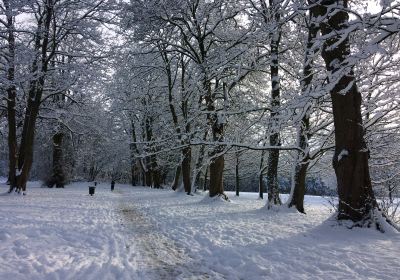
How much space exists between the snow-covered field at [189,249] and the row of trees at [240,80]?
72.7 inches

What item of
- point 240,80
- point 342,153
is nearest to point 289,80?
point 240,80

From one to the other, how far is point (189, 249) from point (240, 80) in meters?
10.6

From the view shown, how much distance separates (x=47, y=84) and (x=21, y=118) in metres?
2.95

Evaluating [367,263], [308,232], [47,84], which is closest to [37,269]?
[367,263]

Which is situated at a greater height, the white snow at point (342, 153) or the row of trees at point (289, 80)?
the row of trees at point (289, 80)

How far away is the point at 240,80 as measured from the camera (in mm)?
17250

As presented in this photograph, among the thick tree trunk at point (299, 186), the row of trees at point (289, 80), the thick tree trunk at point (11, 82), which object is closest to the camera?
the row of trees at point (289, 80)

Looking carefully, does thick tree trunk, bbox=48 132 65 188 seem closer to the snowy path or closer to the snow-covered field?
the snow-covered field

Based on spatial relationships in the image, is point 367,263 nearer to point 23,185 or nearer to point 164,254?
point 164,254

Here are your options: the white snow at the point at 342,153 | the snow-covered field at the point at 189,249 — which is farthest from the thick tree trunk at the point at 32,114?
the white snow at the point at 342,153

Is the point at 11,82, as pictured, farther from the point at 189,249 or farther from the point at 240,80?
the point at 189,249

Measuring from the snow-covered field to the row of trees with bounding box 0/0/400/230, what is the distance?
6.06 feet

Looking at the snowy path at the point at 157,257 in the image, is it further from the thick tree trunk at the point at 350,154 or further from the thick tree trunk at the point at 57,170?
the thick tree trunk at the point at 57,170

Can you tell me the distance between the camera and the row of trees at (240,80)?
368 inches
